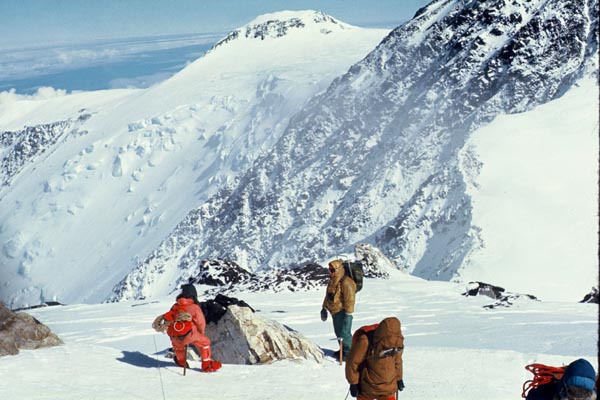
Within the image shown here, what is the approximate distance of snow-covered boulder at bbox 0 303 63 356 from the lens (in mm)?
11891

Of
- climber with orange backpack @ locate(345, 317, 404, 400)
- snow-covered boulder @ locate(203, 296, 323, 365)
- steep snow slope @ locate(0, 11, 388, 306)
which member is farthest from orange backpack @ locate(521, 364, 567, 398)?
steep snow slope @ locate(0, 11, 388, 306)

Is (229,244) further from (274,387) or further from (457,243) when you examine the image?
(274,387)

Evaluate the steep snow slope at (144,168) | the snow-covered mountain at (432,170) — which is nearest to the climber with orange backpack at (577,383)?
the snow-covered mountain at (432,170)

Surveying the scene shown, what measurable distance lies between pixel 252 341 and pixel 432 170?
7673cm

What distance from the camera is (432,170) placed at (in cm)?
8731

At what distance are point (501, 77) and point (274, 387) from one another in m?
93.6

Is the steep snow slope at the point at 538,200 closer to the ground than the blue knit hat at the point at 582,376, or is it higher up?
closer to the ground

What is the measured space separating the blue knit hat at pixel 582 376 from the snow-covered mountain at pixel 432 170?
39817 mm

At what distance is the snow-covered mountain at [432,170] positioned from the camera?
173 ft

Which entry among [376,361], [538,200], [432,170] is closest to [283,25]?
[432,170]

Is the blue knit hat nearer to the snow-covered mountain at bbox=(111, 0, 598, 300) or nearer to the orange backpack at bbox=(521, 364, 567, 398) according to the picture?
the orange backpack at bbox=(521, 364, 567, 398)

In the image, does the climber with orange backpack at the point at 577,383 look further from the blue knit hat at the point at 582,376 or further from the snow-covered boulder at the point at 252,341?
the snow-covered boulder at the point at 252,341

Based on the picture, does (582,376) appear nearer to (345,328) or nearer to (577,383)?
(577,383)

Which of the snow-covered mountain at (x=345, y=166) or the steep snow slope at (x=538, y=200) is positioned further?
the snow-covered mountain at (x=345, y=166)
